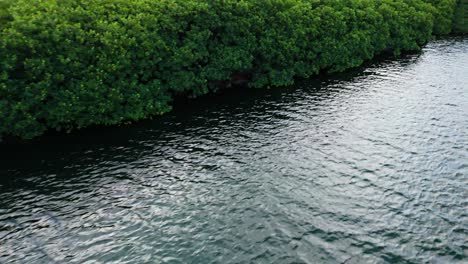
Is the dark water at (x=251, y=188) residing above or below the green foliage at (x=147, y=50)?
below

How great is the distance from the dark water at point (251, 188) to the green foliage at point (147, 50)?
108 inches

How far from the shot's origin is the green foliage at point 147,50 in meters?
27.4

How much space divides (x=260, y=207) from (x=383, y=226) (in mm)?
7411

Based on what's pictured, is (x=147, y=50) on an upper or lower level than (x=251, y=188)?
upper

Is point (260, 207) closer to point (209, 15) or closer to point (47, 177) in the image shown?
point (47, 177)

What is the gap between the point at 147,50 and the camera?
1314 inches

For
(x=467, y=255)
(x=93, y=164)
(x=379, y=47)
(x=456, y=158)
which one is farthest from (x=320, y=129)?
(x=379, y=47)

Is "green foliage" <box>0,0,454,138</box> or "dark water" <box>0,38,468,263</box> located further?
"green foliage" <box>0,0,454,138</box>

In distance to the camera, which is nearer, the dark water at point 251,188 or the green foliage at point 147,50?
the dark water at point 251,188

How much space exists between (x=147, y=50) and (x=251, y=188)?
60.6 feet

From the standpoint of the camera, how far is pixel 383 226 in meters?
20.0

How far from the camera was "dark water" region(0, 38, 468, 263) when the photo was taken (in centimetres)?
1842

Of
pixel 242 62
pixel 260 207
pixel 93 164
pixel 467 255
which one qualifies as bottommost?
pixel 467 255

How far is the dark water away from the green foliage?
108 inches
